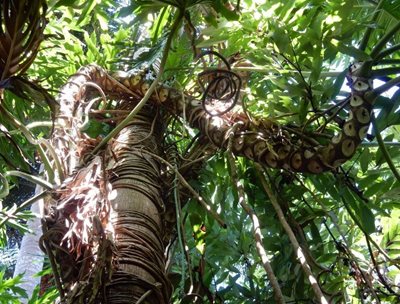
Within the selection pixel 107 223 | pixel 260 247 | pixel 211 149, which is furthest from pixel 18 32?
→ pixel 211 149

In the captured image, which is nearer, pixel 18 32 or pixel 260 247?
Result: pixel 18 32

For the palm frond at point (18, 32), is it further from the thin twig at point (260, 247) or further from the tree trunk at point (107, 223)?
the thin twig at point (260, 247)

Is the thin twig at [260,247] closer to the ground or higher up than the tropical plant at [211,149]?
closer to the ground

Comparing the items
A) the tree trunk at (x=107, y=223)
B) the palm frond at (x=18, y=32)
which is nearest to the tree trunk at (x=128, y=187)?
the tree trunk at (x=107, y=223)

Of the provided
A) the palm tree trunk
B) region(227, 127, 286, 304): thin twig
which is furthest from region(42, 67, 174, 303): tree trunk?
region(227, 127, 286, 304): thin twig

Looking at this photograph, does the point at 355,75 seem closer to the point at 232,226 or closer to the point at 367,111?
the point at 367,111

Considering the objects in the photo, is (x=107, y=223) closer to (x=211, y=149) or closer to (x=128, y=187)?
(x=128, y=187)

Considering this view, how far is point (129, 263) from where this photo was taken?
2.67 ft

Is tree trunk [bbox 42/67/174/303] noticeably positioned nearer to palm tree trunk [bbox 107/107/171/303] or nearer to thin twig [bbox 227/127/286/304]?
palm tree trunk [bbox 107/107/171/303]

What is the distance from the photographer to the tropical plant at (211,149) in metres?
0.83

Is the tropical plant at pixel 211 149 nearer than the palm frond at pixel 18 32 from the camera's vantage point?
No

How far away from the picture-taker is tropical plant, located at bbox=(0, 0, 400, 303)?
0.83 m

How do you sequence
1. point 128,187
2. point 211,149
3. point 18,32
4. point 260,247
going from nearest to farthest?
point 18,32
point 260,247
point 128,187
point 211,149

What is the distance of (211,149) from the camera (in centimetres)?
131
